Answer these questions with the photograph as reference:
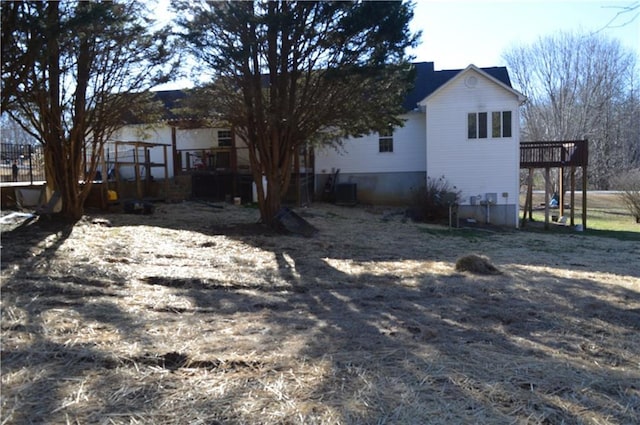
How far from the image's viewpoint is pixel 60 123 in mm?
10398

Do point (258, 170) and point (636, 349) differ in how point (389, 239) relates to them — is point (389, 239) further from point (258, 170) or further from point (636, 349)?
point (636, 349)

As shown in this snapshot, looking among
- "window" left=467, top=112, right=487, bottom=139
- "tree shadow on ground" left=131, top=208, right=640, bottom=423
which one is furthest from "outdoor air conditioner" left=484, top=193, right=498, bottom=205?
"tree shadow on ground" left=131, top=208, right=640, bottom=423

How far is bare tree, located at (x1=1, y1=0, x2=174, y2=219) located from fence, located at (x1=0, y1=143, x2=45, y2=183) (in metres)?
4.36

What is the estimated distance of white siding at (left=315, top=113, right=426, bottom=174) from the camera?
22.8 metres

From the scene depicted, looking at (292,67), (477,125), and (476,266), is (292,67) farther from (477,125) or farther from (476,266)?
(477,125)

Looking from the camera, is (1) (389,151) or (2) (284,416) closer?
(2) (284,416)

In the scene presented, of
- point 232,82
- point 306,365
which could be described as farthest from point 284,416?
point 232,82

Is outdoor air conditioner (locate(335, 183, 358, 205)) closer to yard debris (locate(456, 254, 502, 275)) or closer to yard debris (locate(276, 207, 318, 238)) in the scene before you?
yard debris (locate(276, 207, 318, 238))

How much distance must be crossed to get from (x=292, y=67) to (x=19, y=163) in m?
10.1

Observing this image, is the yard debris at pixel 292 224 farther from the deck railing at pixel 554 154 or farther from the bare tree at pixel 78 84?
the deck railing at pixel 554 154

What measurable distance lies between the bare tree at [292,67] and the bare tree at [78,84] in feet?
→ 4.05

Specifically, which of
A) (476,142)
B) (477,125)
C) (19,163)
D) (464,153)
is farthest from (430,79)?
(19,163)

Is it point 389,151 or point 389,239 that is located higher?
point 389,151

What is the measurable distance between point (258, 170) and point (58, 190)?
4.34 metres
